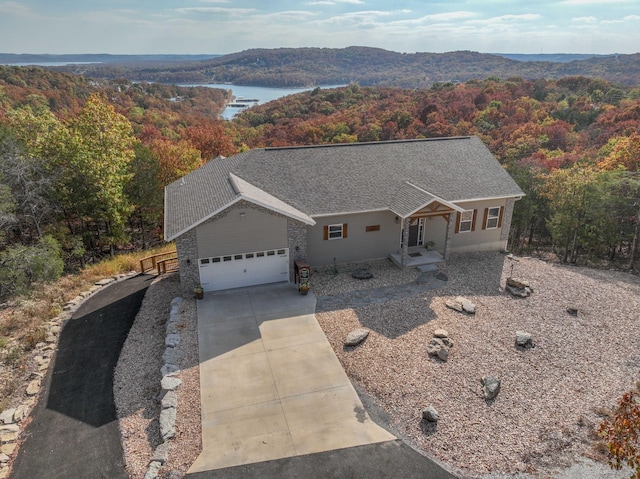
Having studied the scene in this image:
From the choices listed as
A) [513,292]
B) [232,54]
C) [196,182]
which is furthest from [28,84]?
[232,54]

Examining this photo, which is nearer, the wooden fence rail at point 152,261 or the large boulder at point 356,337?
the large boulder at point 356,337

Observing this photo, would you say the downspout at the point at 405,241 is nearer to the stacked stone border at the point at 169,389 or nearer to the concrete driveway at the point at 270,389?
the concrete driveway at the point at 270,389

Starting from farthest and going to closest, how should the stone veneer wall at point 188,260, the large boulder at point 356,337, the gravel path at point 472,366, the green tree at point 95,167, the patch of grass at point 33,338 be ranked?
1. the green tree at point 95,167
2. the stone veneer wall at point 188,260
3. the patch of grass at point 33,338
4. the large boulder at point 356,337
5. the gravel path at point 472,366

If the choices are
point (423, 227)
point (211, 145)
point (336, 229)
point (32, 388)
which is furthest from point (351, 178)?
point (211, 145)

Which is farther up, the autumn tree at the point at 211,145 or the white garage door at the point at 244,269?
the autumn tree at the point at 211,145

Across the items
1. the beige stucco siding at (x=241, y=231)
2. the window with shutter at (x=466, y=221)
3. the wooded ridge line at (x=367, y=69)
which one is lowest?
the window with shutter at (x=466, y=221)

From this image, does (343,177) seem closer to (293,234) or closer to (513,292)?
(293,234)

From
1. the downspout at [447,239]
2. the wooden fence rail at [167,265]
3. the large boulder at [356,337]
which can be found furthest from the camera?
the wooden fence rail at [167,265]

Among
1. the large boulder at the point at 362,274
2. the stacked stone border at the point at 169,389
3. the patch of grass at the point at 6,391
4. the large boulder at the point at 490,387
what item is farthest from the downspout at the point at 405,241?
the patch of grass at the point at 6,391

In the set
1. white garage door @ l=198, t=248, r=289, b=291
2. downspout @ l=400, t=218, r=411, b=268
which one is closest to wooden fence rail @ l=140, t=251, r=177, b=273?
white garage door @ l=198, t=248, r=289, b=291
